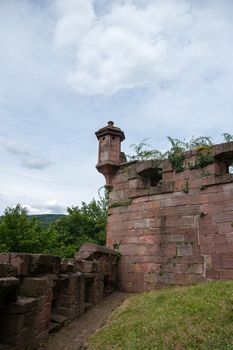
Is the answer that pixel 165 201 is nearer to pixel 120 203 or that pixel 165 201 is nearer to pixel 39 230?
pixel 120 203

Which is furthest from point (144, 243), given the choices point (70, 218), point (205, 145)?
point (70, 218)

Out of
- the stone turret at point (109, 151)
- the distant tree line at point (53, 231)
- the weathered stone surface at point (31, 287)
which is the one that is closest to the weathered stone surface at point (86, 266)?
the weathered stone surface at point (31, 287)

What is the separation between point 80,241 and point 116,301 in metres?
16.6

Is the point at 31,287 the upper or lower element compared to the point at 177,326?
upper

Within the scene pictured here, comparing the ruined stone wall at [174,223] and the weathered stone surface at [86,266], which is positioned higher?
the ruined stone wall at [174,223]

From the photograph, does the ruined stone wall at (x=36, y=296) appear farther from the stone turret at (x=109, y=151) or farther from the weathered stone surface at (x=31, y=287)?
the stone turret at (x=109, y=151)

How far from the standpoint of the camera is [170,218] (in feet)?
31.3

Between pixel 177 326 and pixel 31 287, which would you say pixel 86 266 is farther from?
pixel 177 326

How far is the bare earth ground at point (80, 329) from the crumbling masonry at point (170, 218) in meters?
1.73

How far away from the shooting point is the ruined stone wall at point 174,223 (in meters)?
8.55

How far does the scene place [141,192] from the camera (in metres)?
10.4

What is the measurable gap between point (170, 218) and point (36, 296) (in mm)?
5395

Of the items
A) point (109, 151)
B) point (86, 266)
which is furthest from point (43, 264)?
point (109, 151)

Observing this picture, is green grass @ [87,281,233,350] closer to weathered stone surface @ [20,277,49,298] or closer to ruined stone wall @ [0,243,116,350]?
ruined stone wall @ [0,243,116,350]
